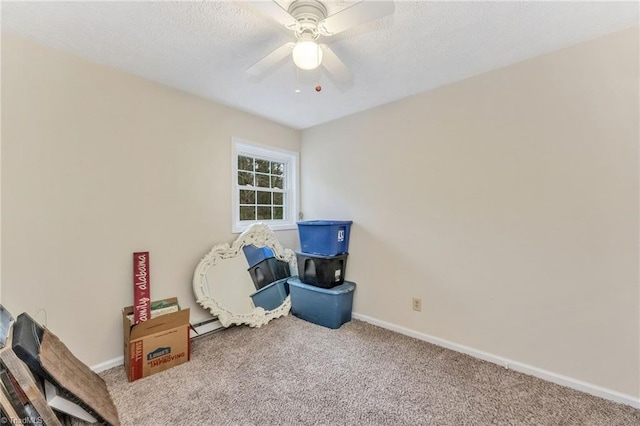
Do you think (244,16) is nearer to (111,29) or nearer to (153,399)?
(111,29)

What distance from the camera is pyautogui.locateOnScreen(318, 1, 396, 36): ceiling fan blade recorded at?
1.18m

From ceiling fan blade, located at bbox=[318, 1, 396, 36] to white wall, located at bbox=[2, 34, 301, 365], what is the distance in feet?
5.55

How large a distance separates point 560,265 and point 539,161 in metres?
0.73

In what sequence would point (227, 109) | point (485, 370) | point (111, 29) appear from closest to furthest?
point (111, 29)
point (485, 370)
point (227, 109)

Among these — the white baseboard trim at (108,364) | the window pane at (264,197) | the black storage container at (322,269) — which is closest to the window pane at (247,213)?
the window pane at (264,197)

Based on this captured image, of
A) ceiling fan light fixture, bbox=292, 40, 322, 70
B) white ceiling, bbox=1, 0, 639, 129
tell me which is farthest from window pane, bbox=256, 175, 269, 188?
ceiling fan light fixture, bbox=292, 40, 322, 70

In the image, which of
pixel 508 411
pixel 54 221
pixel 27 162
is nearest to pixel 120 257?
pixel 54 221

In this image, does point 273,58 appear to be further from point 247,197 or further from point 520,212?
point 520,212

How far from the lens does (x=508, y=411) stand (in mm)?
1637

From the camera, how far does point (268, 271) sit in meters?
3.12

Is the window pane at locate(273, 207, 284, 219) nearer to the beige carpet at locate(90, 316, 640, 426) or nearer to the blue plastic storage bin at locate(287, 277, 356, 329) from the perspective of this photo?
the blue plastic storage bin at locate(287, 277, 356, 329)

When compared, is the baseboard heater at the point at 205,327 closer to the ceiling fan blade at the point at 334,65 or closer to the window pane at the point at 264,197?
the window pane at the point at 264,197

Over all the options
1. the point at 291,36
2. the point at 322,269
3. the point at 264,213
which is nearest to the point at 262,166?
the point at 264,213

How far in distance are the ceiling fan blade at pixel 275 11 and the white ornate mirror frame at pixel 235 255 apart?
2037 mm
